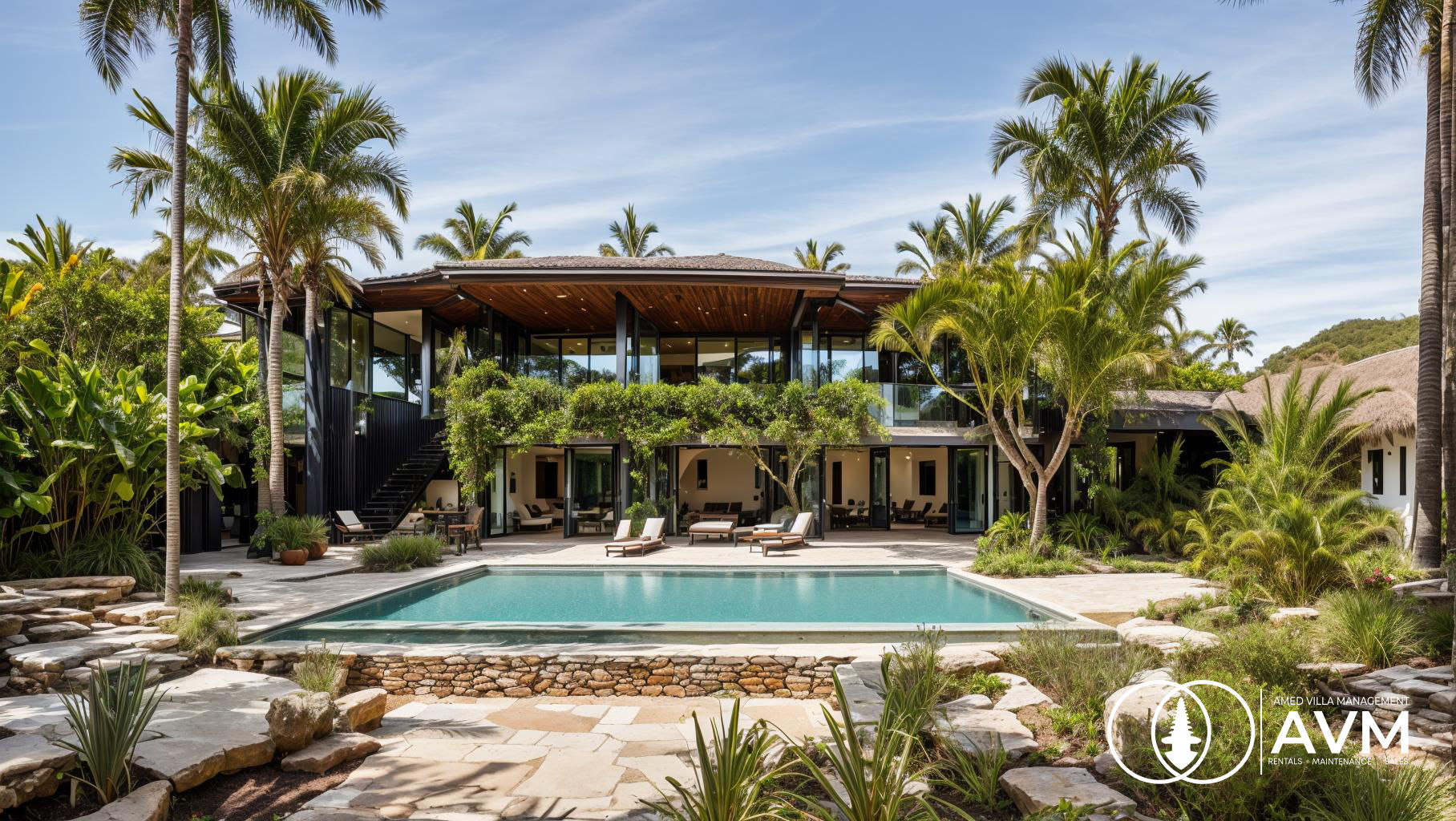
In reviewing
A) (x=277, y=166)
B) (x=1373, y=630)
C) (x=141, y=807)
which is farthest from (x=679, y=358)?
(x=141, y=807)

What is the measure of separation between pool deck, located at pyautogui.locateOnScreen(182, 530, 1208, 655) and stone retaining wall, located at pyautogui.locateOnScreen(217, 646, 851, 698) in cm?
15

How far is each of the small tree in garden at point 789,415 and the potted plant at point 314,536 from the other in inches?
292

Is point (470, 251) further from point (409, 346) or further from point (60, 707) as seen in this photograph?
point (60, 707)

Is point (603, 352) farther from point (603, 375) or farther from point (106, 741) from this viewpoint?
point (106, 741)

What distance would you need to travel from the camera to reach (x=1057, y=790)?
381cm

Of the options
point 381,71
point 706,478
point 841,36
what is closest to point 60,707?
point 381,71

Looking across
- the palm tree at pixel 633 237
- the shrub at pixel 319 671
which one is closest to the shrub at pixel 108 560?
the shrub at pixel 319 671

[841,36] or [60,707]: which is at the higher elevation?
[841,36]

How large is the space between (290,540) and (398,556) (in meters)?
2.49

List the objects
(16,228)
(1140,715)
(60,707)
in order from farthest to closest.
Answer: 1. (16,228)
2. (60,707)
3. (1140,715)

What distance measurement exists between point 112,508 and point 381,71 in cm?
857

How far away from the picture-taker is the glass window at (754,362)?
21.6 meters

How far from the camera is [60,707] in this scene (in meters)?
5.62

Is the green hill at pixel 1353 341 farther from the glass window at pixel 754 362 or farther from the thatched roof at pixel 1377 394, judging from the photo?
the glass window at pixel 754 362
